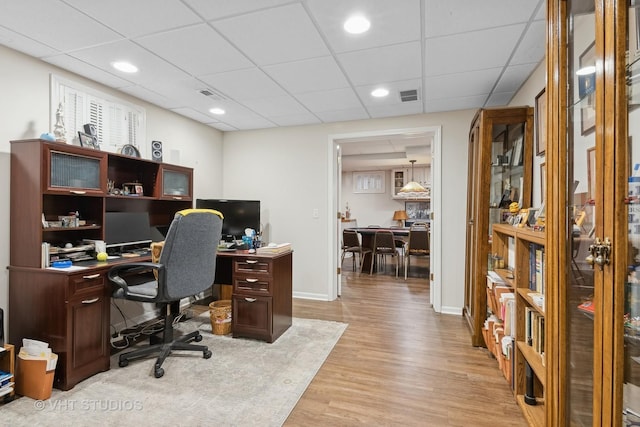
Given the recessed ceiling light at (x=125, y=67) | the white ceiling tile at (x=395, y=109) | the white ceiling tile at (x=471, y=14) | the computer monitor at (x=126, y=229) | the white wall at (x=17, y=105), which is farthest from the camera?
the white ceiling tile at (x=395, y=109)

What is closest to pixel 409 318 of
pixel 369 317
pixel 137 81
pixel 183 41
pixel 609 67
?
pixel 369 317

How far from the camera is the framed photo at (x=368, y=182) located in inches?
342

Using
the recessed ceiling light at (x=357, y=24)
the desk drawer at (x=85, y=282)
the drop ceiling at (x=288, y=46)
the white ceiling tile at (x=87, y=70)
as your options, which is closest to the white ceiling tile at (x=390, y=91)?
the drop ceiling at (x=288, y=46)

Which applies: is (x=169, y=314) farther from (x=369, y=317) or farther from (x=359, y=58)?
(x=359, y=58)

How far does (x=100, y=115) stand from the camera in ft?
9.59

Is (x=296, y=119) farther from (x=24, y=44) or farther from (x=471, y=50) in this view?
(x=24, y=44)

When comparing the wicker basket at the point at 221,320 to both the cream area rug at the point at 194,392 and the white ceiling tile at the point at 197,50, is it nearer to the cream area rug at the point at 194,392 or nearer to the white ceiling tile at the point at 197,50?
the cream area rug at the point at 194,392

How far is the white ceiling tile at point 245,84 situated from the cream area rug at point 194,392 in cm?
237

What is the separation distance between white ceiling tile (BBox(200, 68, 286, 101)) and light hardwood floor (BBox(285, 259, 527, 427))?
246 centimetres

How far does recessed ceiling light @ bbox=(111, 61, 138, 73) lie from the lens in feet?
8.18

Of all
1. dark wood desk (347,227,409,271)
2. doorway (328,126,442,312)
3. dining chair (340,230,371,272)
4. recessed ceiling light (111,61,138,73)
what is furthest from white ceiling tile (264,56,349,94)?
dark wood desk (347,227,409,271)

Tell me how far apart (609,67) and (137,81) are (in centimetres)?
327

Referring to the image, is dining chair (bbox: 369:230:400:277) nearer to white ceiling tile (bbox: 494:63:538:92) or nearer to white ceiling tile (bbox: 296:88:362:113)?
white ceiling tile (bbox: 296:88:362:113)

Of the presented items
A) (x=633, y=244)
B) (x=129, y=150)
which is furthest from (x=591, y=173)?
(x=129, y=150)
